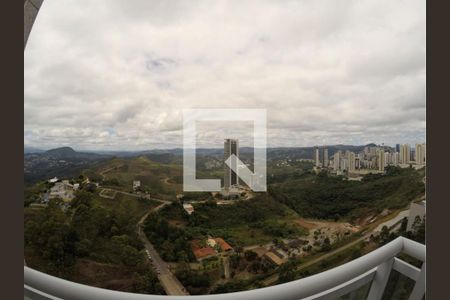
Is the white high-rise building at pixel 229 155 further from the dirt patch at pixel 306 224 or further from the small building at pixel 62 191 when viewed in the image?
the small building at pixel 62 191

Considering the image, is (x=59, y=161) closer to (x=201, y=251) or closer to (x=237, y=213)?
(x=201, y=251)

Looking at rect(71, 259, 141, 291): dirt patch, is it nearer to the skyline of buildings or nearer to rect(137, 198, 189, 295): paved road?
rect(137, 198, 189, 295): paved road

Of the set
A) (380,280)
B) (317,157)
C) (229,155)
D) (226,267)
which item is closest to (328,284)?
(380,280)

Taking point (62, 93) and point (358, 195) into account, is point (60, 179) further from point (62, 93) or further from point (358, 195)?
point (358, 195)

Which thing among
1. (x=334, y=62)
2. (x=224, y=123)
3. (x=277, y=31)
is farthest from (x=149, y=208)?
(x=334, y=62)

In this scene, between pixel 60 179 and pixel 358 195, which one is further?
pixel 358 195
